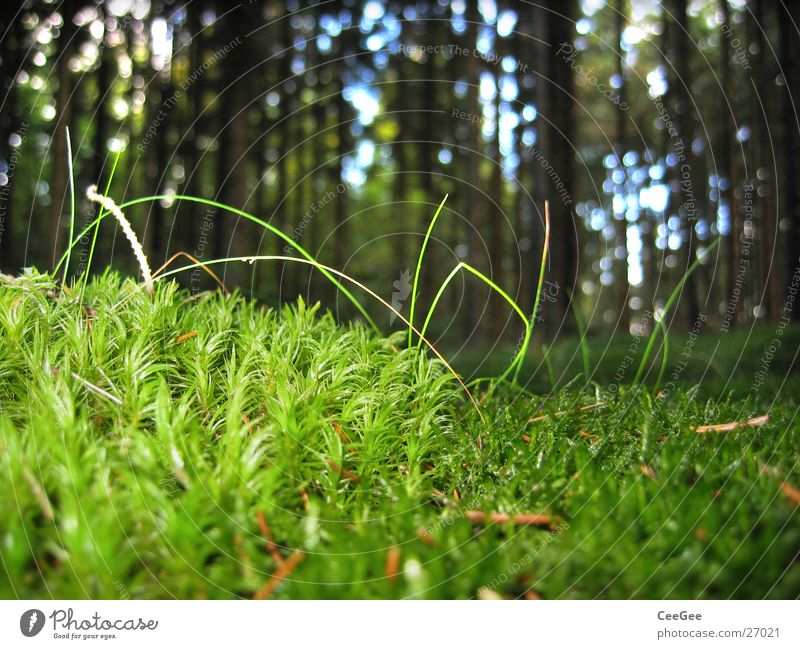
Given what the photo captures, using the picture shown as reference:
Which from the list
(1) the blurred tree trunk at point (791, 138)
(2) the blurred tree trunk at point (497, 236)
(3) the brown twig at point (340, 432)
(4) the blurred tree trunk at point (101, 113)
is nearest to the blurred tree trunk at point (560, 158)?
(1) the blurred tree trunk at point (791, 138)

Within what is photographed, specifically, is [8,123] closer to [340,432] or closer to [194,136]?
[340,432]

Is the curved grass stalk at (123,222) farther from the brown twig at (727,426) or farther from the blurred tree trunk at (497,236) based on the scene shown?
the blurred tree trunk at (497,236)

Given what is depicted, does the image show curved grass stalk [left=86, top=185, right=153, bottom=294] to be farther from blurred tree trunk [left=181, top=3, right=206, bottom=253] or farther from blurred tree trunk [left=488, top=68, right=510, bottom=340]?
blurred tree trunk [left=488, top=68, right=510, bottom=340]

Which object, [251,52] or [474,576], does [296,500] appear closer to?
[474,576]

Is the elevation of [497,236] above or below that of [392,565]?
above

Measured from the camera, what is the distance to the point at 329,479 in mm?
1192

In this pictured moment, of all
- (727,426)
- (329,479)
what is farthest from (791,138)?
(329,479)

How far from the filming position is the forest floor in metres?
0.92

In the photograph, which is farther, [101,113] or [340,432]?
[101,113]

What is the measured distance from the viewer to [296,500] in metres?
1.13

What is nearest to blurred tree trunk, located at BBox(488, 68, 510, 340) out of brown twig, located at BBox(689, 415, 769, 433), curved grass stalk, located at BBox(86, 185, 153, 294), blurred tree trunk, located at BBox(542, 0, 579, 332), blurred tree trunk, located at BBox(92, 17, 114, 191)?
blurred tree trunk, located at BBox(542, 0, 579, 332)

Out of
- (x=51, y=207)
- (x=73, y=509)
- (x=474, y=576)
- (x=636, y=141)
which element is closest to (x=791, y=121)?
(x=474, y=576)

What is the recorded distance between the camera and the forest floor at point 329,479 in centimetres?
92
